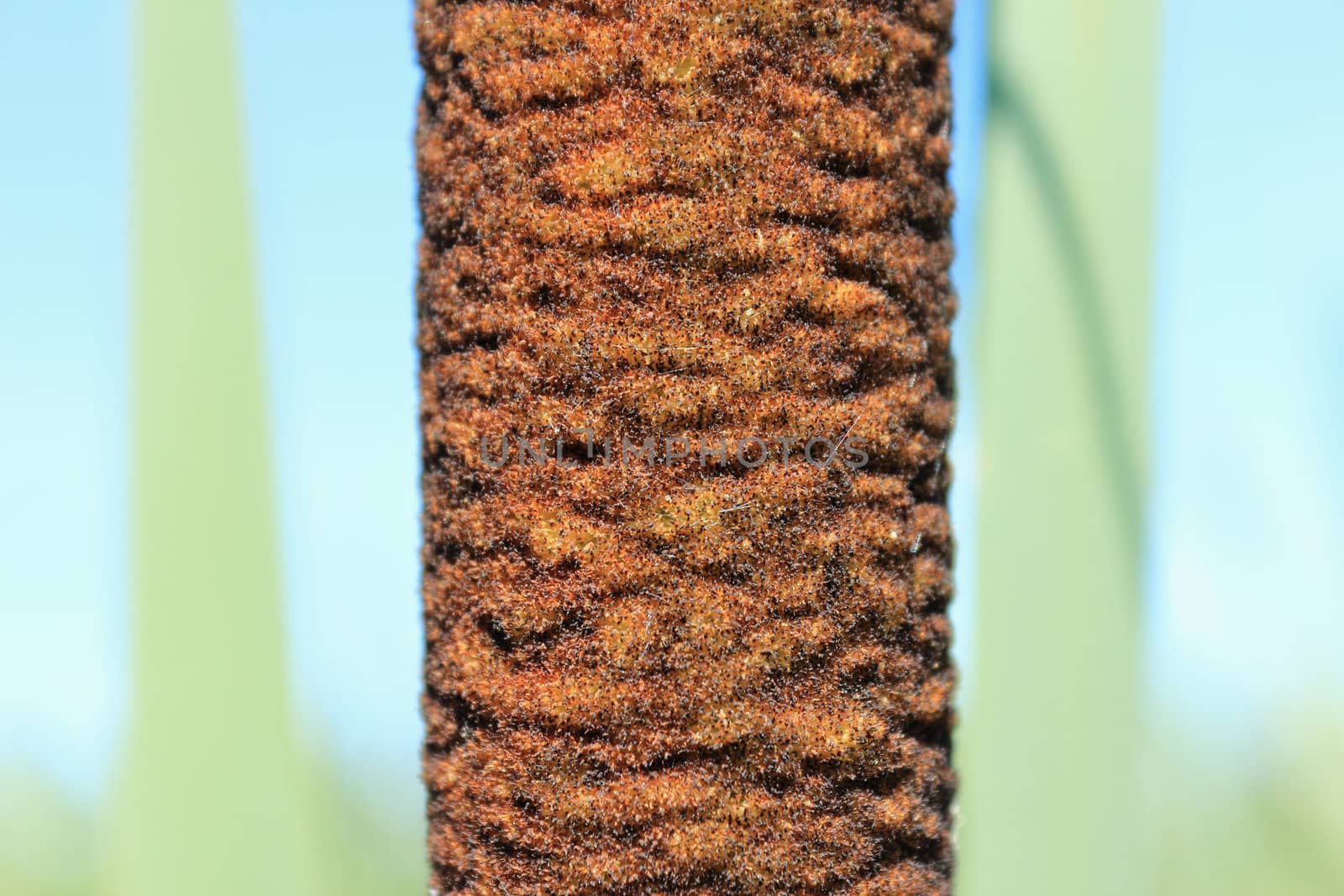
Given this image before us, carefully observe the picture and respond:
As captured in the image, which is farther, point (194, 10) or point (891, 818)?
point (194, 10)

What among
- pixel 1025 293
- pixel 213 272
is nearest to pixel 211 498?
pixel 213 272

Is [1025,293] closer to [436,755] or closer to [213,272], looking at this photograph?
[436,755]

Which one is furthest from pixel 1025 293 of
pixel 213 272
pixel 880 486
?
pixel 213 272

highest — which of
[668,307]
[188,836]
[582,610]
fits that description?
[668,307]

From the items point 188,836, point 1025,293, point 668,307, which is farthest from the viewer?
point 188,836

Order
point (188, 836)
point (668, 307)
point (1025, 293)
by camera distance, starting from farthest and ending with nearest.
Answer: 1. point (188, 836)
2. point (1025, 293)
3. point (668, 307)

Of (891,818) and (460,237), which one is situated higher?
(460,237)

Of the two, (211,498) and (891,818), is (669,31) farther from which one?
(211,498)
